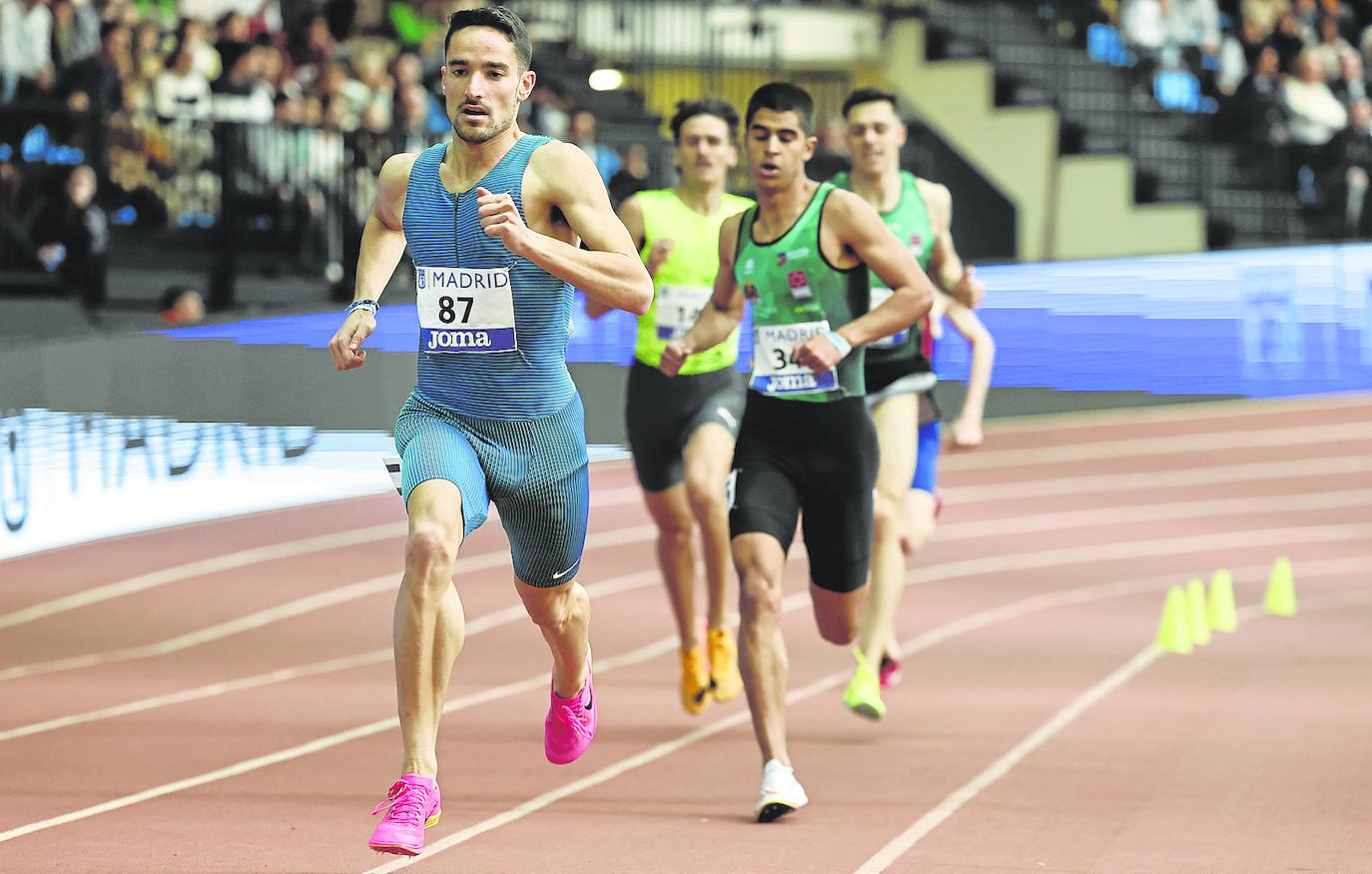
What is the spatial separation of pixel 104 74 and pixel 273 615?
398 centimetres

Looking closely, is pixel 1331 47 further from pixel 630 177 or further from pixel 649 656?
pixel 649 656

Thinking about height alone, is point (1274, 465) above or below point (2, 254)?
below

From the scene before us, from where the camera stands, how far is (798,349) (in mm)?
6793

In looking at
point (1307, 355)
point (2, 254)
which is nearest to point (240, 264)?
point (2, 254)

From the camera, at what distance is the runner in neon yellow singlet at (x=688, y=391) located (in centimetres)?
864

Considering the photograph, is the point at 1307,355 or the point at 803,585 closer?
the point at 803,585

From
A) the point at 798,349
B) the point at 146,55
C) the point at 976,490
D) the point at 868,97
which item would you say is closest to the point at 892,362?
the point at 868,97

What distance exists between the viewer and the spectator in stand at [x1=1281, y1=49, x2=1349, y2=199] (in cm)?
2181

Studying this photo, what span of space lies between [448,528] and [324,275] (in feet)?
29.0

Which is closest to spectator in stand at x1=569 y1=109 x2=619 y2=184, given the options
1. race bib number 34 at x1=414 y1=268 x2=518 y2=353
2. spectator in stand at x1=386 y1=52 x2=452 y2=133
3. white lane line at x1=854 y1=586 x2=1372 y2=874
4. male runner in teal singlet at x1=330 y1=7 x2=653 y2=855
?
spectator in stand at x1=386 y1=52 x2=452 y2=133

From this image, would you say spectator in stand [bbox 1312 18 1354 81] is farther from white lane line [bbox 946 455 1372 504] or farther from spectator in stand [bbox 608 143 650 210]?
spectator in stand [bbox 608 143 650 210]

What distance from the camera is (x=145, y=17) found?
48.5 ft

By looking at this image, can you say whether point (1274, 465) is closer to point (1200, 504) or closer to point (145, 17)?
point (1200, 504)

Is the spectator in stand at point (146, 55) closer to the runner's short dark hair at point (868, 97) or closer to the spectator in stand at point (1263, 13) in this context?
the runner's short dark hair at point (868, 97)
